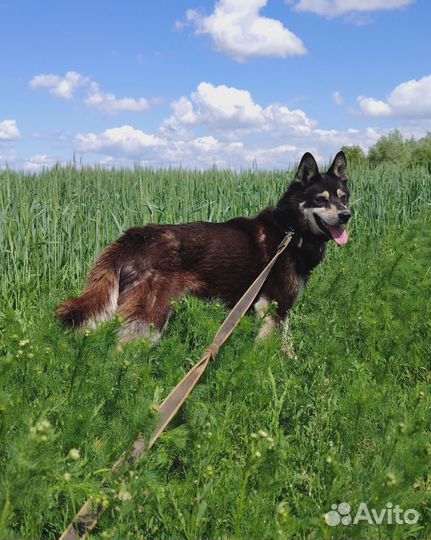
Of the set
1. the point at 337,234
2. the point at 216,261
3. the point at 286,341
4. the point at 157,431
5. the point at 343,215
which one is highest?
the point at 343,215

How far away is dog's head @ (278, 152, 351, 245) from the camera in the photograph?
5.16 meters

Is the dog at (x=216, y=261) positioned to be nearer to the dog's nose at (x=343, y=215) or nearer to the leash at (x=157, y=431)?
the dog's nose at (x=343, y=215)

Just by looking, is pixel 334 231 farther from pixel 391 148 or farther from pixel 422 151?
pixel 391 148

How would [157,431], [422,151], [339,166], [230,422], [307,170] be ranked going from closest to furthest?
[157,431] < [230,422] < [307,170] < [339,166] < [422,151]

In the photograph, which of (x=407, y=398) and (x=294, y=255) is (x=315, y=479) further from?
(x=294, y=255)

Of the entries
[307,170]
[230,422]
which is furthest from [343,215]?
[230,422]

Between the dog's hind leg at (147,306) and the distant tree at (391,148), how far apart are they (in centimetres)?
4477

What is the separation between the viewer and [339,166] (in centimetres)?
575

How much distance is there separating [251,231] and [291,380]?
1999mm

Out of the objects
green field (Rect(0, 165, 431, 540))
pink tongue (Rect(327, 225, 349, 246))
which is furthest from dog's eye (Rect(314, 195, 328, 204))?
green field (Rect(0, 165, 431, 540))

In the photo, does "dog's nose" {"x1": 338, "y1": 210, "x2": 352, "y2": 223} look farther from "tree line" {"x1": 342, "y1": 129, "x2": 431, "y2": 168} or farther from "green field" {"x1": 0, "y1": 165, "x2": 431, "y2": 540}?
"tree line" {"x1": 342, "y1": 129, "x2": 431, "y2": 168}

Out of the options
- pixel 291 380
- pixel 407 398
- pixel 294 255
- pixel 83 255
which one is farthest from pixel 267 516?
pixel 83 255

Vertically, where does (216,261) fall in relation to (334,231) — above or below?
below

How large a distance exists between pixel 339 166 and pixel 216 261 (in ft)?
7.03
